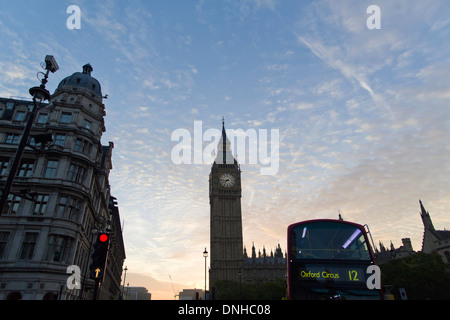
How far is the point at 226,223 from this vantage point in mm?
120438

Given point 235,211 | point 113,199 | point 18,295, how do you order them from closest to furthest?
point 18,295 → point 113,199 → point 235,211

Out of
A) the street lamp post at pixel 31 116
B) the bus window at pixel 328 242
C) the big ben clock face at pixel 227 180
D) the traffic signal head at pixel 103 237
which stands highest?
the big ben clock face at pixel 227 180

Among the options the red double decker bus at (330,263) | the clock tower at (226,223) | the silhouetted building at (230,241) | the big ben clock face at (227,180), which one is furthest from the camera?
the big ben clock face at (227,180)

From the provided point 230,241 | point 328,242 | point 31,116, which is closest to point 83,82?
point 31,116

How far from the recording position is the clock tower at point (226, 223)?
4392 inches

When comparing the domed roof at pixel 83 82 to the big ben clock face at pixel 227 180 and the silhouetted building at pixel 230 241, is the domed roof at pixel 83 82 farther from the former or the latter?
the big ben clock face at pixel 227 180

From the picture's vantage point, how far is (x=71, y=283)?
1116 inches

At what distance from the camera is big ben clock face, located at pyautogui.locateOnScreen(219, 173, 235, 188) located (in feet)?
416

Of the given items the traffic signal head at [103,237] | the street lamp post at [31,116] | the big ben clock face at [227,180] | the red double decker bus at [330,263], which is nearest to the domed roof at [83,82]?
the street lamp post at [31,116]

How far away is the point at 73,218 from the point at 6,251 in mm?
5849

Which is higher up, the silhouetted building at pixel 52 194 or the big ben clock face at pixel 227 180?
the big ben clock face at pixel 227 180

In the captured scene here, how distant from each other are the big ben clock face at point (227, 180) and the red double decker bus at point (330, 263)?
112 metres
